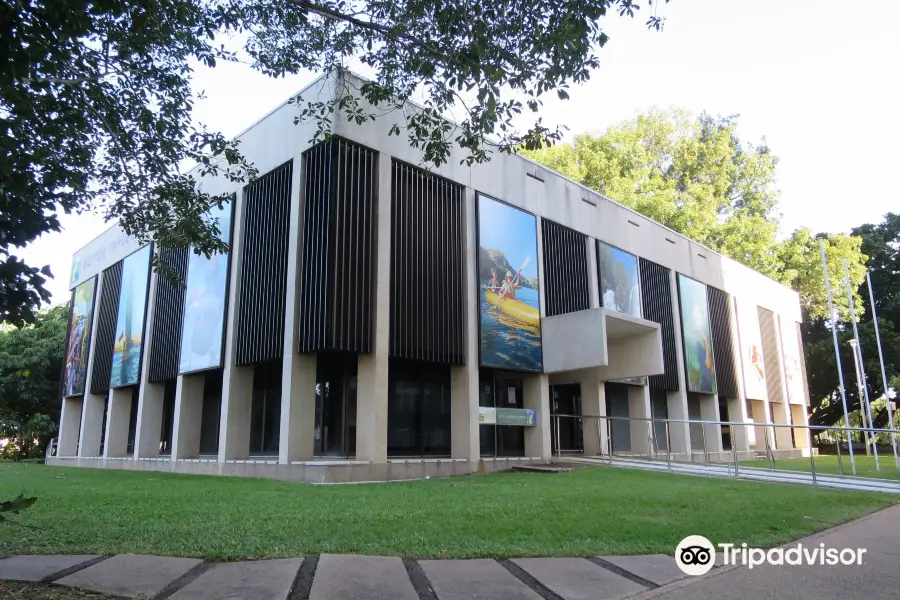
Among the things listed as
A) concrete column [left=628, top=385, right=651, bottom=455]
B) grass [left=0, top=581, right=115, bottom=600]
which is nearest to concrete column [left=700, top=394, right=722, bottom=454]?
concrete column [left=628, top=385, right=651, bottom=455]

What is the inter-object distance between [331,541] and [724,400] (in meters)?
27.1

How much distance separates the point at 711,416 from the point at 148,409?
22086mm

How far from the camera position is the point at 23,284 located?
3777mm

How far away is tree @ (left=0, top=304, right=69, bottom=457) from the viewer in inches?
1176

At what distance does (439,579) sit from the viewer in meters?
4.77

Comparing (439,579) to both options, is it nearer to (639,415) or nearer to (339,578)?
(339,578)

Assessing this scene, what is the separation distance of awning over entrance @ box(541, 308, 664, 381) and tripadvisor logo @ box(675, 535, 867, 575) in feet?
32.2

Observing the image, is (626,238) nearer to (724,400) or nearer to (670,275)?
(670,275)

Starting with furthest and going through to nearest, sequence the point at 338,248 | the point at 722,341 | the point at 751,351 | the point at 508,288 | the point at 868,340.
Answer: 1. the point at 868,340
2. the point at 751,351
3. the point at 722,341
4. the point at 508,288
5. the point at 338,248

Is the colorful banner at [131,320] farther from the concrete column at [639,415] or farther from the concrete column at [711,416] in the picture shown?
the concrete column at [711,416]

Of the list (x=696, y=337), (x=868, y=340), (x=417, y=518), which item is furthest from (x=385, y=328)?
(x=868, y=340)

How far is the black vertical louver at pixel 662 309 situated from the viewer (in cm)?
2330

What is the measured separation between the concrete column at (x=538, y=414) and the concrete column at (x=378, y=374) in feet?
18.2

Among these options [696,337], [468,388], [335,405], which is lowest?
[335,405]
